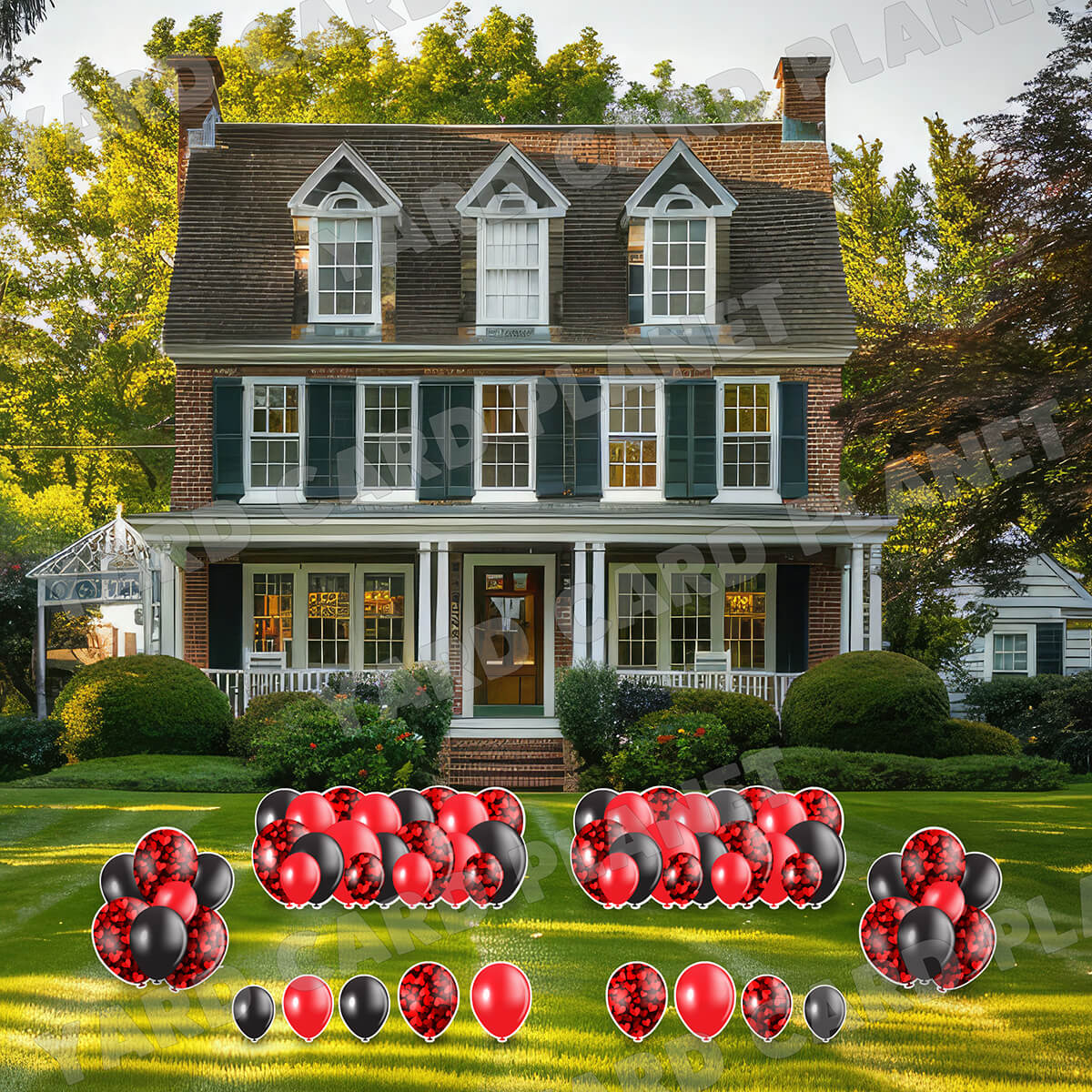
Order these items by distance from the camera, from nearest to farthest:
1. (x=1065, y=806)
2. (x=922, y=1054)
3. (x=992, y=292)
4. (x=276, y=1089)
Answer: (x=276, y=1089), (x=922, y=1054), (x=992, y=292), (x=1065, y=806)

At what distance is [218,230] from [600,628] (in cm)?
975

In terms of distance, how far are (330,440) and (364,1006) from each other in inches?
527

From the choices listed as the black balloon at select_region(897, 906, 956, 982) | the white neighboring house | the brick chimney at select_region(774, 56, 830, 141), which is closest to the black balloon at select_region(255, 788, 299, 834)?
the black balloon at select_region(897, 906, 956, 982)

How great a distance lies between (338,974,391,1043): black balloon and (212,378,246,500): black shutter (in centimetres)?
1335

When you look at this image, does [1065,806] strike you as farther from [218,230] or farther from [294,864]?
[218,230]

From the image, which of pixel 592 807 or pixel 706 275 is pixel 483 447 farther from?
pixel 592 807

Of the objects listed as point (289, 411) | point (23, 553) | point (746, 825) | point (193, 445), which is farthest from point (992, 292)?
point (23, 553)

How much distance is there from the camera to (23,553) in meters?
27.7

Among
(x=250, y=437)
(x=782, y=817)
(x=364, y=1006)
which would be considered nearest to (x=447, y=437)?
(x=250, y=437)

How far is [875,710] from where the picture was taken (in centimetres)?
1546

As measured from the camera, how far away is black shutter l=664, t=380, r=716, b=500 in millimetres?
18656

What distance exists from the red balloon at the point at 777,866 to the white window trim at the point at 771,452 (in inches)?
421

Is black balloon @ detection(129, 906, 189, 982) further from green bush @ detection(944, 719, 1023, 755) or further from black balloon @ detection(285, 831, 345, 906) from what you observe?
green bush @ detection(944, 719, 1023, 755)

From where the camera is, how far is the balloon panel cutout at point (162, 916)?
656cm
